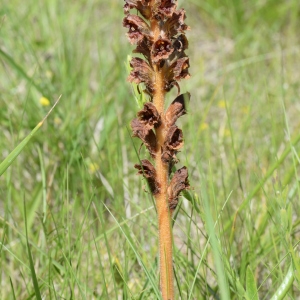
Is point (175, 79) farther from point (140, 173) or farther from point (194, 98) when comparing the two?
point (194, 98)

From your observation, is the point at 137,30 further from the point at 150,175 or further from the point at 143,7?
the point at 150,175

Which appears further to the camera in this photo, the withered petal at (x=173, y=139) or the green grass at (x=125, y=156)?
the green grass at (x=125, y=156)

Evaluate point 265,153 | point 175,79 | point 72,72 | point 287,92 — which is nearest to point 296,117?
point 287,92

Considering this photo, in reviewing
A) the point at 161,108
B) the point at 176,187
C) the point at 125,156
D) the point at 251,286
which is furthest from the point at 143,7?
the point at 125,156

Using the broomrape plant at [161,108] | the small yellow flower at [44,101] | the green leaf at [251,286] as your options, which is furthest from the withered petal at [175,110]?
the small yellow flower at [44,101]

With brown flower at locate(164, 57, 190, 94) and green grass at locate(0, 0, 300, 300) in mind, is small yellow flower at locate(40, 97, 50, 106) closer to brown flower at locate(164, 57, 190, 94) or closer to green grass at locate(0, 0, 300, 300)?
green grass at locate(0, 0, 300, 300)

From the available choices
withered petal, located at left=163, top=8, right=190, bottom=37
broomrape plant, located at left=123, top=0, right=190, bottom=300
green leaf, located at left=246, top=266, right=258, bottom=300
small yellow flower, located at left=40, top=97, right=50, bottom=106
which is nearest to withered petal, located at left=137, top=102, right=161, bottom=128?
broomrape plant, located at left=123, top=0, right=190, bottom=300

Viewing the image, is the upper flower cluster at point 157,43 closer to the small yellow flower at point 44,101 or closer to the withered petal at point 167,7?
the withered petal at point 167,7
